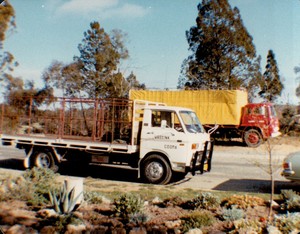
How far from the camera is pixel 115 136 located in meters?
10.9

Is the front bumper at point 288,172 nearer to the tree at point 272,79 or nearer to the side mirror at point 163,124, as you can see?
the side mirror at point 163,124

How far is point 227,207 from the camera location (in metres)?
6.16

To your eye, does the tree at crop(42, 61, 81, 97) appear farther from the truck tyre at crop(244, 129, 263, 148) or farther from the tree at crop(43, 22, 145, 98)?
the truck tyre at crop(244, 129, 263, 148)

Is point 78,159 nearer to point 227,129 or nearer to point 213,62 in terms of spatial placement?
point 213,62

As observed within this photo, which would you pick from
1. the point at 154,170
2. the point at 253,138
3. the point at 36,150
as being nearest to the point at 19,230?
the point at 154,170

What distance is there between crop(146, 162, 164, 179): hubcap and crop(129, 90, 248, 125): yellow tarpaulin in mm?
11631

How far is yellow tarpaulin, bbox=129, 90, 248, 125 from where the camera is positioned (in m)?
20.8

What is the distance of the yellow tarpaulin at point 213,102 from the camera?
2084cm

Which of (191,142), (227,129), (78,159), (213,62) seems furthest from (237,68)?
(227,129)

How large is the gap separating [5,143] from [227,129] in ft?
46.5

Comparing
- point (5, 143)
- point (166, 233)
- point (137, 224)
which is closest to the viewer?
point (166, 233)

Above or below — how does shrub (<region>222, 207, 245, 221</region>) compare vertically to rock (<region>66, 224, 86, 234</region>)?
above

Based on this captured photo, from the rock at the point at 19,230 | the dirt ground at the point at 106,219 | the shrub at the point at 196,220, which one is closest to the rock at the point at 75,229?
the dirt ground at the point at 106,219

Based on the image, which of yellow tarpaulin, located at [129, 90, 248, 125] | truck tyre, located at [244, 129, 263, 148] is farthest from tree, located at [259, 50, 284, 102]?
yellow tarpaulin, located at [129, 90, 248, 125]
